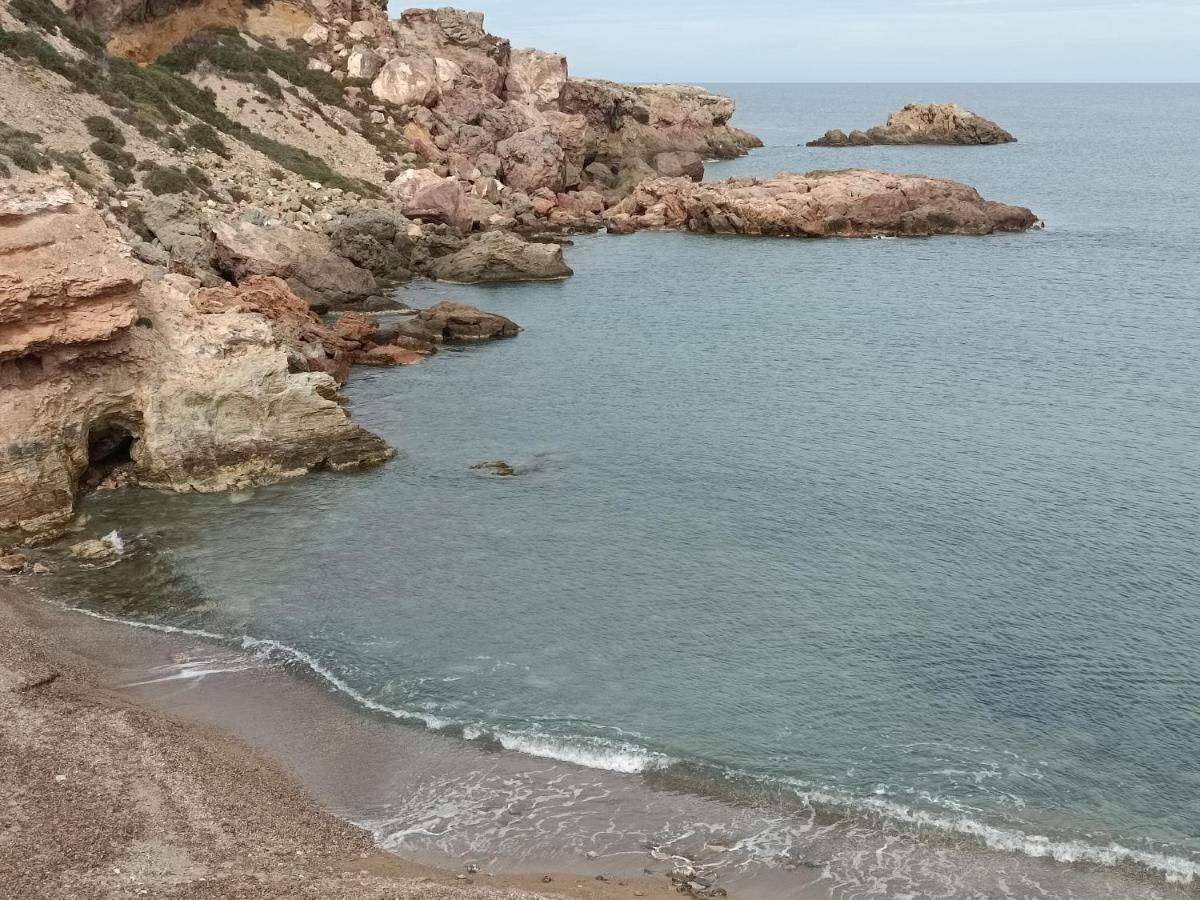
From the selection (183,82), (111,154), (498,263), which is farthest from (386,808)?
(183,82)

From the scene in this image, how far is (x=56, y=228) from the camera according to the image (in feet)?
101

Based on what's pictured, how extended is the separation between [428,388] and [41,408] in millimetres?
17352

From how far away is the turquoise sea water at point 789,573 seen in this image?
21.6m

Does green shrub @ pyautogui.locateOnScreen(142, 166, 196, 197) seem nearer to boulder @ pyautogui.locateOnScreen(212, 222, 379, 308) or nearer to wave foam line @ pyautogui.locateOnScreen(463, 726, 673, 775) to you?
boulder @ pyautogui.locateOnScreen(212, 222, 379, 308)

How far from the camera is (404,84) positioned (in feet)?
305

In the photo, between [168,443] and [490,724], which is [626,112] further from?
[490,724]

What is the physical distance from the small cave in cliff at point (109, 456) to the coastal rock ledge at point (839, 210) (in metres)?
58.5

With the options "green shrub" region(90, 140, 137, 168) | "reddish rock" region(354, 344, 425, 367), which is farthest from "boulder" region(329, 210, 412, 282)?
"reddish rock" region(354, 344, 425, 367)

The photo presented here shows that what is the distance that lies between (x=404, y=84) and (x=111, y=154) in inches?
1481

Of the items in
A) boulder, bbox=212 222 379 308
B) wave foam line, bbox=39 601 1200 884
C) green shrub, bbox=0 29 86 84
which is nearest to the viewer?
wave foam line, bbox=39 601 1200 884

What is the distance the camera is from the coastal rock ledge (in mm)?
86688

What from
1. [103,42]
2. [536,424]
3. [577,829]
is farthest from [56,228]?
[103,42]

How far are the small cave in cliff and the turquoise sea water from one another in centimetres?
87

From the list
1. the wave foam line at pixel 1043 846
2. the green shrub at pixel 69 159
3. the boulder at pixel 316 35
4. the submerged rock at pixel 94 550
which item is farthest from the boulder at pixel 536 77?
the wave foam line at pixel 1043 846
